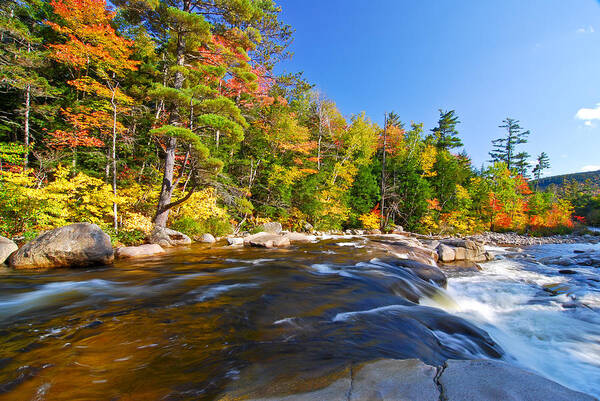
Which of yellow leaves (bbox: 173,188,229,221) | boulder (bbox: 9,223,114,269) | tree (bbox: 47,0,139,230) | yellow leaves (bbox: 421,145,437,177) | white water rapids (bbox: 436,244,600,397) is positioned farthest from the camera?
yellow leaves (bbox: 421,145,437,177)

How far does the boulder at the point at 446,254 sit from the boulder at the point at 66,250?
1101cm

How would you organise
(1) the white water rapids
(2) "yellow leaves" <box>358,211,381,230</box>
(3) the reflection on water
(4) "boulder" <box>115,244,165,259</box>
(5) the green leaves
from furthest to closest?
(2) "yellow leaves" <box>358,211,381,230</box>
(5) the green leaves
(4) "boulder" <box>115,244,165,259</box>
(1) the white water rapids
(3) the reflection on water

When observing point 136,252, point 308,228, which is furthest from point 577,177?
point 136,252

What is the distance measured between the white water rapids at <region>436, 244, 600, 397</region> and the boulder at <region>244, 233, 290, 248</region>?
20.3 feet

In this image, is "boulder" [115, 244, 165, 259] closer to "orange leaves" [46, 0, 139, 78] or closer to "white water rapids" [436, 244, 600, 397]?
"white water rapids" [436, 244, 600, 397]

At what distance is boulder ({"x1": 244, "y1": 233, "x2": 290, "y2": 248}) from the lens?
9617 mm

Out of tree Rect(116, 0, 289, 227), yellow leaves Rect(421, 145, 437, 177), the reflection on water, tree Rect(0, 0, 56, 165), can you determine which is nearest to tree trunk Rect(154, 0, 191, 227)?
tree Rect(116, 0, 289, 227)

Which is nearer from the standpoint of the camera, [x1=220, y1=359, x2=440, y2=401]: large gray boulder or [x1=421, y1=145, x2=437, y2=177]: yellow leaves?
[x1=220, y1=359, x2=440, y2=401]: large gray boulder

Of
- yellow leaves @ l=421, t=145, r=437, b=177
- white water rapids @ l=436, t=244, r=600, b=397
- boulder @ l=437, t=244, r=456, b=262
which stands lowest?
white water rapids @ l=436, t=244, r=600, b=397

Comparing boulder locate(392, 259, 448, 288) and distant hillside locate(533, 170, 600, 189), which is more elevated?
distant hillside locate(533, 170, 600, 189)

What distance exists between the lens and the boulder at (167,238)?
8773 millimetres

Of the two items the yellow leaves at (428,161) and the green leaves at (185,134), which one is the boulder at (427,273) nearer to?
the green leaves at (185,134)

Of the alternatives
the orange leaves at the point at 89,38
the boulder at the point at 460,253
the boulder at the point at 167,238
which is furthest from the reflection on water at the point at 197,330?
the orange leaves at the point at 89,38

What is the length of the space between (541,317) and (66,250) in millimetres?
9987
